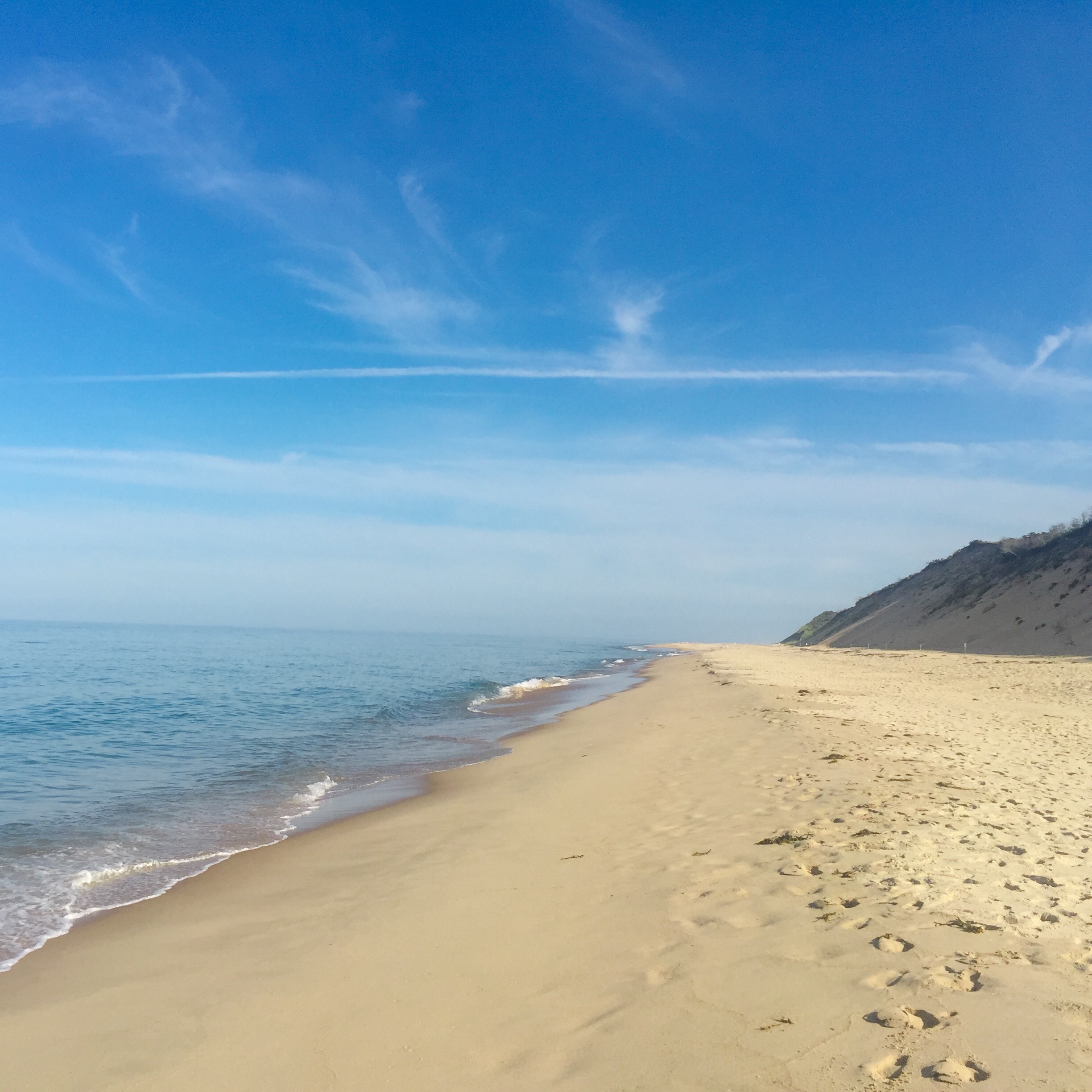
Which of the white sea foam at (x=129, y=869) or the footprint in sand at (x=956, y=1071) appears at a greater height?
the footprint in sand at (x=956, y=1071)

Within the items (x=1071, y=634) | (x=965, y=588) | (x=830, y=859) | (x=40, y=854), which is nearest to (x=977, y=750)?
(x=830, y=859)

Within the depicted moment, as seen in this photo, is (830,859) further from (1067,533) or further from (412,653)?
(412,653)

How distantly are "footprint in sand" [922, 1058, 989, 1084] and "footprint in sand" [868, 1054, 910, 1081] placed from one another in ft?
0.32

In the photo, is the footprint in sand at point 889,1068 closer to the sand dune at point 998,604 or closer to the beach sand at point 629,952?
the beach sand at point 629,952

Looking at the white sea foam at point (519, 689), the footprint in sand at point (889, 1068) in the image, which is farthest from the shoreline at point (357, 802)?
the footprint in sand at point (889, 1068)

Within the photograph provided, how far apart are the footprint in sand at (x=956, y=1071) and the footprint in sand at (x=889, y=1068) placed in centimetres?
10

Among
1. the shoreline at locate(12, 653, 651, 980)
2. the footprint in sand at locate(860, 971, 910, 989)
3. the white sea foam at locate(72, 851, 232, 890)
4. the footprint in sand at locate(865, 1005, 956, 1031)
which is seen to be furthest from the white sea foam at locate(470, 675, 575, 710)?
the footprint in sand at locate(865, 1005, 956, 1031)

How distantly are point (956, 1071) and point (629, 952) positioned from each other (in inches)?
83.2

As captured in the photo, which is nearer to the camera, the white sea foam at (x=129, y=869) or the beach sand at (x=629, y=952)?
the beach sand at (x=629, y=952)

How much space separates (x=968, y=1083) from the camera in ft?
9.89

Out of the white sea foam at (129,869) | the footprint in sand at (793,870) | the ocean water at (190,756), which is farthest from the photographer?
the ocean water at (190,756)

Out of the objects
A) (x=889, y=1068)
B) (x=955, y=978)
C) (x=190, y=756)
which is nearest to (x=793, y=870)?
(x=955, y=978)

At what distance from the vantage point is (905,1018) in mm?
3561

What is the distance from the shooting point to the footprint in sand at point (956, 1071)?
3.05 metres
